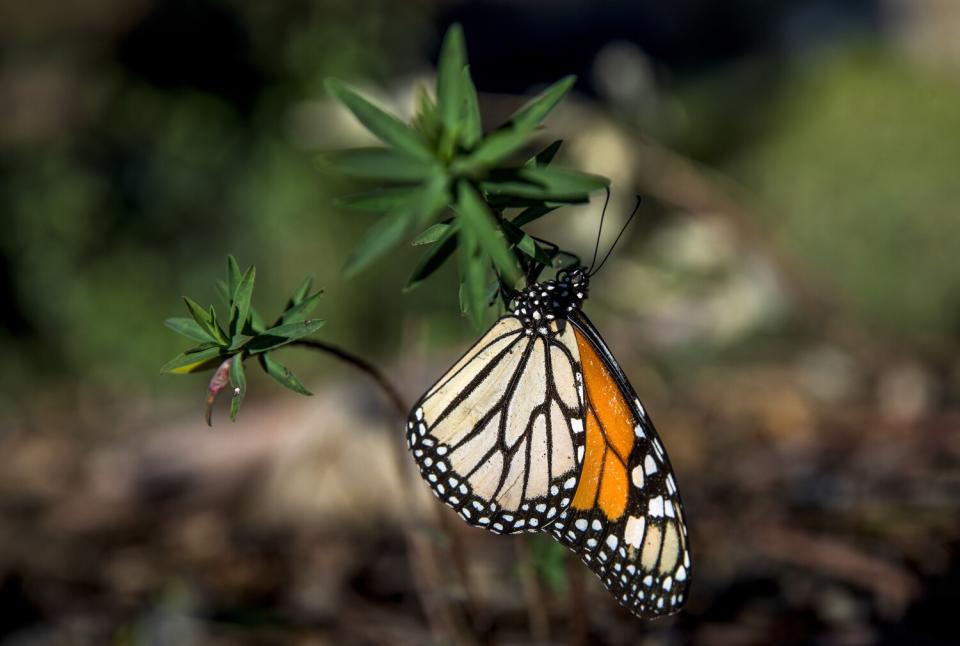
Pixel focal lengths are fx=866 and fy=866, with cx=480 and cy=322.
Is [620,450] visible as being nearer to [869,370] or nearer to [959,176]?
[869,370]

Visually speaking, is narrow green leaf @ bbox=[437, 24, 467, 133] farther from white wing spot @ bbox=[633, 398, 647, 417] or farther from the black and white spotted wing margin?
white wing spot @ bbox=[633, 398, 647, 417]

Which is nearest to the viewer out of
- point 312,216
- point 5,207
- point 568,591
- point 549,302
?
point 549,302

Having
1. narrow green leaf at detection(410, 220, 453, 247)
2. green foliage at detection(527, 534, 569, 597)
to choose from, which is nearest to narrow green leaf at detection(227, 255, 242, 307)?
narrow green leaf at detection(410, 220, 453, 247)

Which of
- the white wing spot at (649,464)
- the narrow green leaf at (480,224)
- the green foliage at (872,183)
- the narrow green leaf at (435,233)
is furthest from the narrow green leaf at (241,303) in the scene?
the green foliage at (872,183)

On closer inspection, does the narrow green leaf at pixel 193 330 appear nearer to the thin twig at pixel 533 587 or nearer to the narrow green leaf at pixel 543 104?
the narrow green leaf at pixel 543 104

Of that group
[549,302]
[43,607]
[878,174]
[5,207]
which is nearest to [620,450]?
[549,302]
